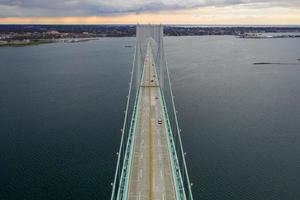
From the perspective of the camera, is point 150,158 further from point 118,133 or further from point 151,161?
point 118,133

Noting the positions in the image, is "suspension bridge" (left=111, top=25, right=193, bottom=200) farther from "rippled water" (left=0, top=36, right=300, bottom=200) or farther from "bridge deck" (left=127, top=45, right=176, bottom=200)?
"rippled water" (left=0, top=36, right=300, bottom=200)

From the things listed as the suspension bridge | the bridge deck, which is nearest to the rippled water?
the suspension bridge

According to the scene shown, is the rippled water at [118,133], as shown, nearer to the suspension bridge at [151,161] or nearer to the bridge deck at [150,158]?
the suspension bridge at [151,161]

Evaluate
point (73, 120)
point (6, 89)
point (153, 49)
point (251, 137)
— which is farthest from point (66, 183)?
point (153, 49)

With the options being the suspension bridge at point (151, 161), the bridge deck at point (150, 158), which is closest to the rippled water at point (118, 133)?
the suspension bridge at point (151, 161)

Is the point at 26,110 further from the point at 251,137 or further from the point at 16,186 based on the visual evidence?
the point at 251,137

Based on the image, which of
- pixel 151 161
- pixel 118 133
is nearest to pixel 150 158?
pixel 151 161
